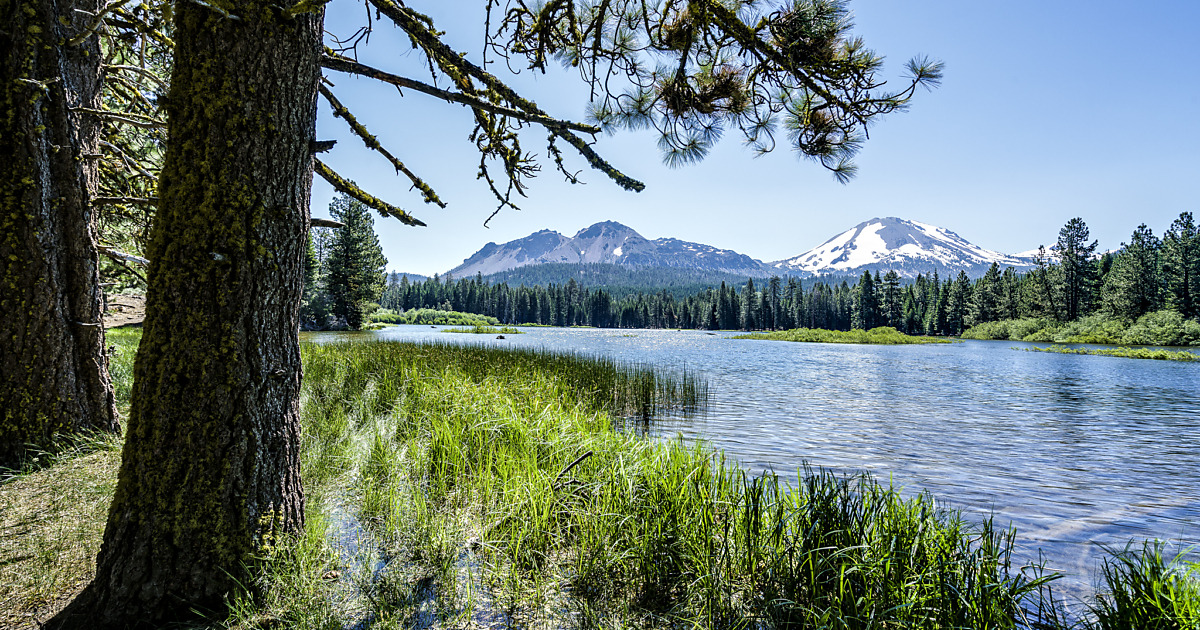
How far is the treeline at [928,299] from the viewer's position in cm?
4272

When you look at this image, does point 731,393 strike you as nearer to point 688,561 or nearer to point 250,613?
point 688,561

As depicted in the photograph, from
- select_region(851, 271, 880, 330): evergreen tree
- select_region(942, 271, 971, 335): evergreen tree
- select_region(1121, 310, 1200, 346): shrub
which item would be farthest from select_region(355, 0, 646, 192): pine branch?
select_region(851, 271, 880, 330): evergreen tree

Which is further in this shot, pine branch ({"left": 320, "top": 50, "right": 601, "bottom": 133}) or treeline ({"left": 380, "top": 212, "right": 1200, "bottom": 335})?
treeline ({"left": 380, "top": 212, "right": 1200, "bottom": 335})

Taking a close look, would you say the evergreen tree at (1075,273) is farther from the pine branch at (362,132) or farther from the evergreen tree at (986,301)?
the pine branch at (362,132)

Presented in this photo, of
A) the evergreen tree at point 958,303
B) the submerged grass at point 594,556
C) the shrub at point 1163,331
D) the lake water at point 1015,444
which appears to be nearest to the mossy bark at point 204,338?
the submerged grass at point 594,556

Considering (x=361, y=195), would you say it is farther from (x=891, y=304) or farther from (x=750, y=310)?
(x=750, y=310)

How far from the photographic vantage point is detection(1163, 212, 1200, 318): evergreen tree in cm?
4031

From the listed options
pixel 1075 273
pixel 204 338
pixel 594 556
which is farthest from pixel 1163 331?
pixel 204 338

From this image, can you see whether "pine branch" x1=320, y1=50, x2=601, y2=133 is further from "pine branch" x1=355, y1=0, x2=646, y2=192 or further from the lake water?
Result: the lake water

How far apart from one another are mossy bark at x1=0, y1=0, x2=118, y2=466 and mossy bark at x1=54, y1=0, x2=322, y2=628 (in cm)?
253

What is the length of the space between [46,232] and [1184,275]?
65764 millimetres

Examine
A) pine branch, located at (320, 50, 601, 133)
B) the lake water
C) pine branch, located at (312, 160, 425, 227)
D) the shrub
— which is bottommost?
the lake water

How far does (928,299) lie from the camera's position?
7562 cm

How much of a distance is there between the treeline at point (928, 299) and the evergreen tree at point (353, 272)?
65.0 metres
